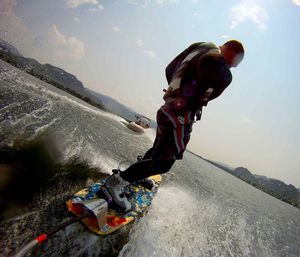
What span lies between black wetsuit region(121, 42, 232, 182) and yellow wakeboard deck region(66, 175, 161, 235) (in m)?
0.55

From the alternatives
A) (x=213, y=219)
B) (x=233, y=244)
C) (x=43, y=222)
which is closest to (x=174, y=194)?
(x=213, y=219)

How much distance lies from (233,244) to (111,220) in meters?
3.33

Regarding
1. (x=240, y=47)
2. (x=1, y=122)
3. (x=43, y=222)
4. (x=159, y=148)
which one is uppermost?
(x=240, y=47)

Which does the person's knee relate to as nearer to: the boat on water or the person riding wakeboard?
the person riding wakeboard

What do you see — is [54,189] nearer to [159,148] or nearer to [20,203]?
[20,203]

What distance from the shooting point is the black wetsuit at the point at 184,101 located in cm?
320

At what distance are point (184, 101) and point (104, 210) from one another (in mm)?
1941

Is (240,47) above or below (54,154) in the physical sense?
above

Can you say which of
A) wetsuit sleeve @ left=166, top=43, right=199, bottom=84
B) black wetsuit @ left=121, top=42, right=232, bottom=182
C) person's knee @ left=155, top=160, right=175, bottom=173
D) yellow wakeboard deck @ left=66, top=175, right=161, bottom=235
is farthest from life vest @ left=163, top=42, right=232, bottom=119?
yellow wakeboard deck @ left=66, top=175, right=161, bottom=235

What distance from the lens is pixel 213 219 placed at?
614 cm

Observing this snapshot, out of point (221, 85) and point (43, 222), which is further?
point (221, 85)

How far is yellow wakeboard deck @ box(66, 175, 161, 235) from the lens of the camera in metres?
2.89

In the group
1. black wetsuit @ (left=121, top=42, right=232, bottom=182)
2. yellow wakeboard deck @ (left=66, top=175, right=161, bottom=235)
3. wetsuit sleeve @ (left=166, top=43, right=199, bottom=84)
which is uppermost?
wetsuit sleeve @ (left=166, top=43, right=199, bottom=84)

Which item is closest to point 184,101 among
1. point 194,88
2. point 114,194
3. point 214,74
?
point 194,88
